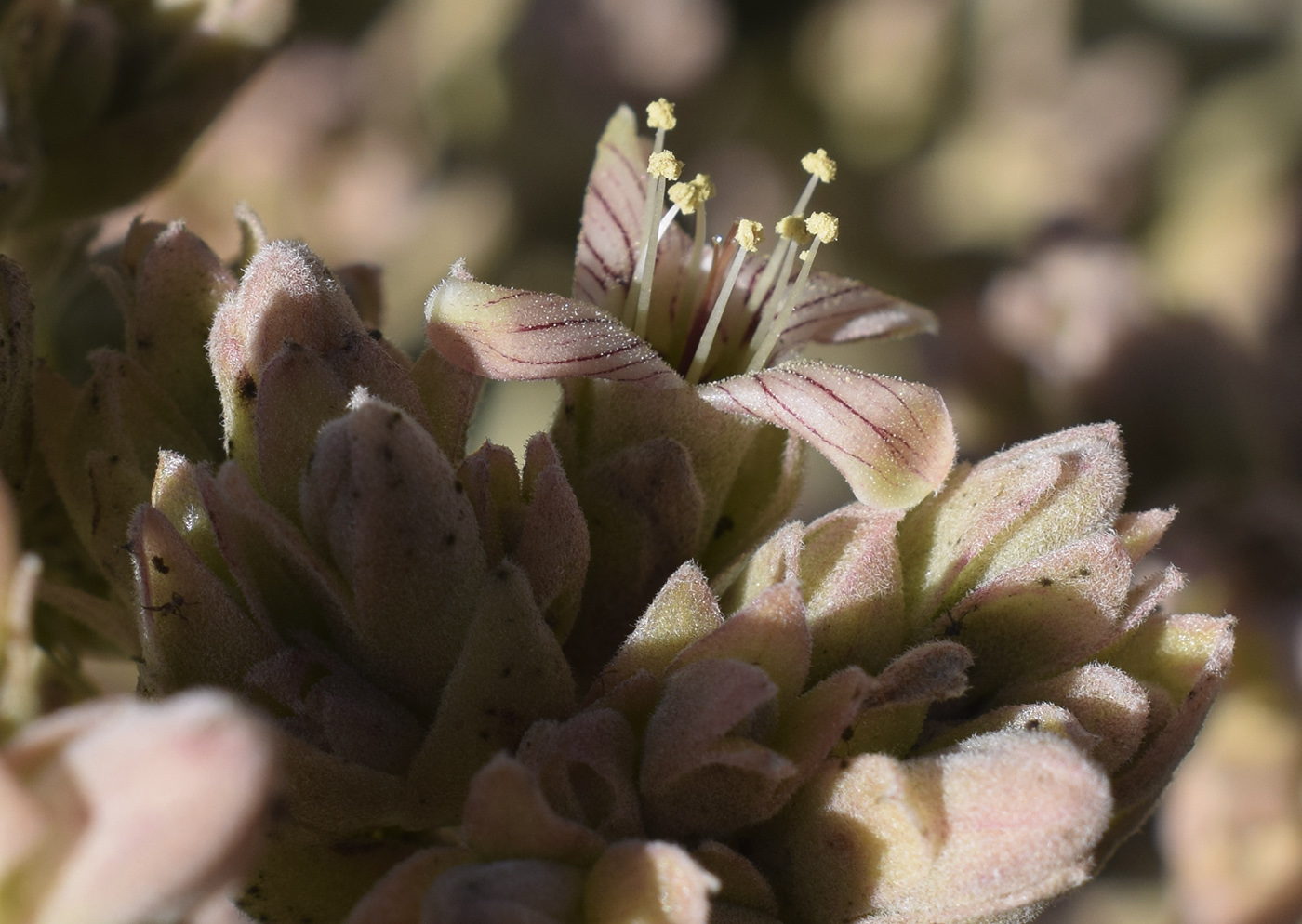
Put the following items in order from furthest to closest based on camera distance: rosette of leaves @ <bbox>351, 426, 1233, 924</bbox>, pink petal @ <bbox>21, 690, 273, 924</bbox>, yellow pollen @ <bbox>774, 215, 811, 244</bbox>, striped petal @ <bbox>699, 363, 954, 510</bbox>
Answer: yellow pollen @ <bbox>774, 215, 811, 244</bbox> → striped petal @ <bbox>699, 363, 954, 510</bbox> → rosette of leaves @ <bbox>351, 426, 1233, 924</bbox> → pink petal @ <bbox>21, 690, 273, 924</bbox>

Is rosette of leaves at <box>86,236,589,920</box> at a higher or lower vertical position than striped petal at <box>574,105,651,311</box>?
lower

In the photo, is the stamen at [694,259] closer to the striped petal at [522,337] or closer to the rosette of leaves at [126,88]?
the striped petal at [522,337]

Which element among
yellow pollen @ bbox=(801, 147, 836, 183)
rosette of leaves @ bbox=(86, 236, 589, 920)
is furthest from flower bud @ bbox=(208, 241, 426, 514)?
yellow pollen @ bbox=(801, 147, 836, 183)

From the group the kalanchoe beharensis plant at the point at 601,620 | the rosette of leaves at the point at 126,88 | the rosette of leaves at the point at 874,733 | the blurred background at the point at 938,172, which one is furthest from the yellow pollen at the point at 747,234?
the blurred background at the point at 938,172

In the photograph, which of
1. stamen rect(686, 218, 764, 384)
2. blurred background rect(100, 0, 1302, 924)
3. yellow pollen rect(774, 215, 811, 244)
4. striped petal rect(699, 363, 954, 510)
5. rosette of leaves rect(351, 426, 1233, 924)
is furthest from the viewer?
blurred background rect(100, 0, 1302, 924)

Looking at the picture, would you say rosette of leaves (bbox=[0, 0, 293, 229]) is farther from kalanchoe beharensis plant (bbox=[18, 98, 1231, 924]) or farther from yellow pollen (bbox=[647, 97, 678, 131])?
yellow pollen (bbox=[647, 97, 678, 131])

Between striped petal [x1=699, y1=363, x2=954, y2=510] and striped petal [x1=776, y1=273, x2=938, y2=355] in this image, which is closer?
striped petal [x1=699, y1=363, x2=954, y2=510]
